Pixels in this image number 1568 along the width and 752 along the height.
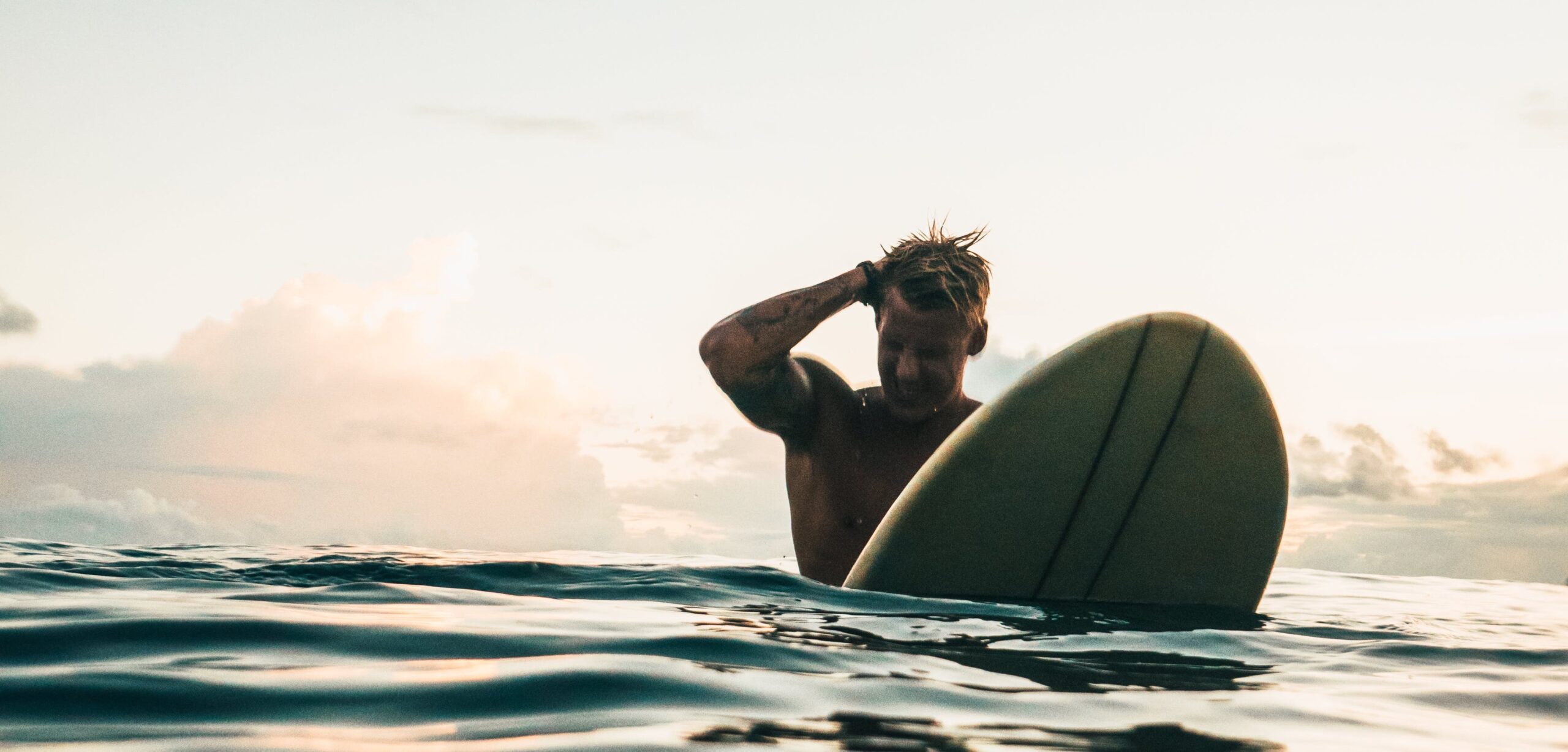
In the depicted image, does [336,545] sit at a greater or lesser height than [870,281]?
lesser

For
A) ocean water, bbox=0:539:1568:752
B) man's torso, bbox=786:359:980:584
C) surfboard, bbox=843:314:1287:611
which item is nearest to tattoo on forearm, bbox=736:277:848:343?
man's torso, bbox=786:359:980:584

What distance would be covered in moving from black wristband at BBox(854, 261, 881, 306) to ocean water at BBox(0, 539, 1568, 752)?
1033 millimetres

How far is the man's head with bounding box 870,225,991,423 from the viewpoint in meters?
3.76

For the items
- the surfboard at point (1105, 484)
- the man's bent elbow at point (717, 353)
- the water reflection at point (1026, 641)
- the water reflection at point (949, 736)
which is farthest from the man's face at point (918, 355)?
the water reflection at point (949, 736)

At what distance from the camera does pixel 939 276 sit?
3.77 metres

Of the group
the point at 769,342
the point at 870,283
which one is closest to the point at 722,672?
the point at 769,342

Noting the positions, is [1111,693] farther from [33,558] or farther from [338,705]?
[33,558]

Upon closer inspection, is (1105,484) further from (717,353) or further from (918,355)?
(717,353)

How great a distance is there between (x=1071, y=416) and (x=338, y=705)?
8.43 feet

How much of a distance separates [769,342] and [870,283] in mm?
475

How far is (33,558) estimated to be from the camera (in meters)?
5.44

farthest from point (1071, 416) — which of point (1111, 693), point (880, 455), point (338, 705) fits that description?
point (338, 705)

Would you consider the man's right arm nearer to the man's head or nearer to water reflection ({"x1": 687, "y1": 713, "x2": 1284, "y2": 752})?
the man's head

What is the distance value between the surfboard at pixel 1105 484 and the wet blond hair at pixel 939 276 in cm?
39
